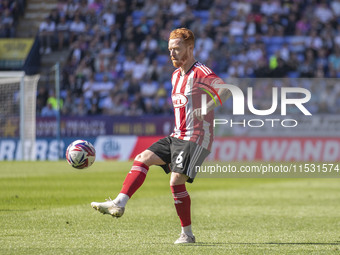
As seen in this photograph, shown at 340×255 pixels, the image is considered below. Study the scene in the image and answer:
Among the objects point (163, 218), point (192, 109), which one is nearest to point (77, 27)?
point (163, 218)

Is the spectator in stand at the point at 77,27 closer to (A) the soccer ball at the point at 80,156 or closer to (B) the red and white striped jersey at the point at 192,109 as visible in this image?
(A) the soccer ball at the point at 80,156

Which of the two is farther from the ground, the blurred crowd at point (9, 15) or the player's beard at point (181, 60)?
the blurred crowd at point (9, 15)

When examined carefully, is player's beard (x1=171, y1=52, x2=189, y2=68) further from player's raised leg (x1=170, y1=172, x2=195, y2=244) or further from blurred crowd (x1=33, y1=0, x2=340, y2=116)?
blurred crowd (x1=33, y1=0, x2=340, y2=116)

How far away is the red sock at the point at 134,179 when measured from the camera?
726 centimetres

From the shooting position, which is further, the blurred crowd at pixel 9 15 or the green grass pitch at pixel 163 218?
the blurred crowd at pixel 9 15

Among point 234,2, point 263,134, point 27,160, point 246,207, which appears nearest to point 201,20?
point 234,2

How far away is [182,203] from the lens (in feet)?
24.4

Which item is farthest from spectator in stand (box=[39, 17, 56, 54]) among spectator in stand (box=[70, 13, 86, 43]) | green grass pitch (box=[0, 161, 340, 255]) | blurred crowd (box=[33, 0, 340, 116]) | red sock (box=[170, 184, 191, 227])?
red sock (box=[170, 184, 191, 227])

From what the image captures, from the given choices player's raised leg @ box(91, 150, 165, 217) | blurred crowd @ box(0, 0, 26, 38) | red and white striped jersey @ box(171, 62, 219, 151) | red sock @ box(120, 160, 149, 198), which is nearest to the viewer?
player's raised leg @ box(91, 150, 165, 217)

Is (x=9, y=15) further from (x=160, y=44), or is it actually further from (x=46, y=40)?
(x=160, y=44)

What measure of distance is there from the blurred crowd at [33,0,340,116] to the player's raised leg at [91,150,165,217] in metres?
18.7

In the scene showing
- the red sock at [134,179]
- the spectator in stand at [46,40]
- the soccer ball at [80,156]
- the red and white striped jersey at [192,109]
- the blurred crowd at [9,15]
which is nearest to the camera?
the red sock at [134,179]

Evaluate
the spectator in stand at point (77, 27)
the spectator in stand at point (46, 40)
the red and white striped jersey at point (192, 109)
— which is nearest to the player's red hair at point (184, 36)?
the red and white striped jersey at point (192, 109)

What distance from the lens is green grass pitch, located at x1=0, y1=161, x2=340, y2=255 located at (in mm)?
7105
